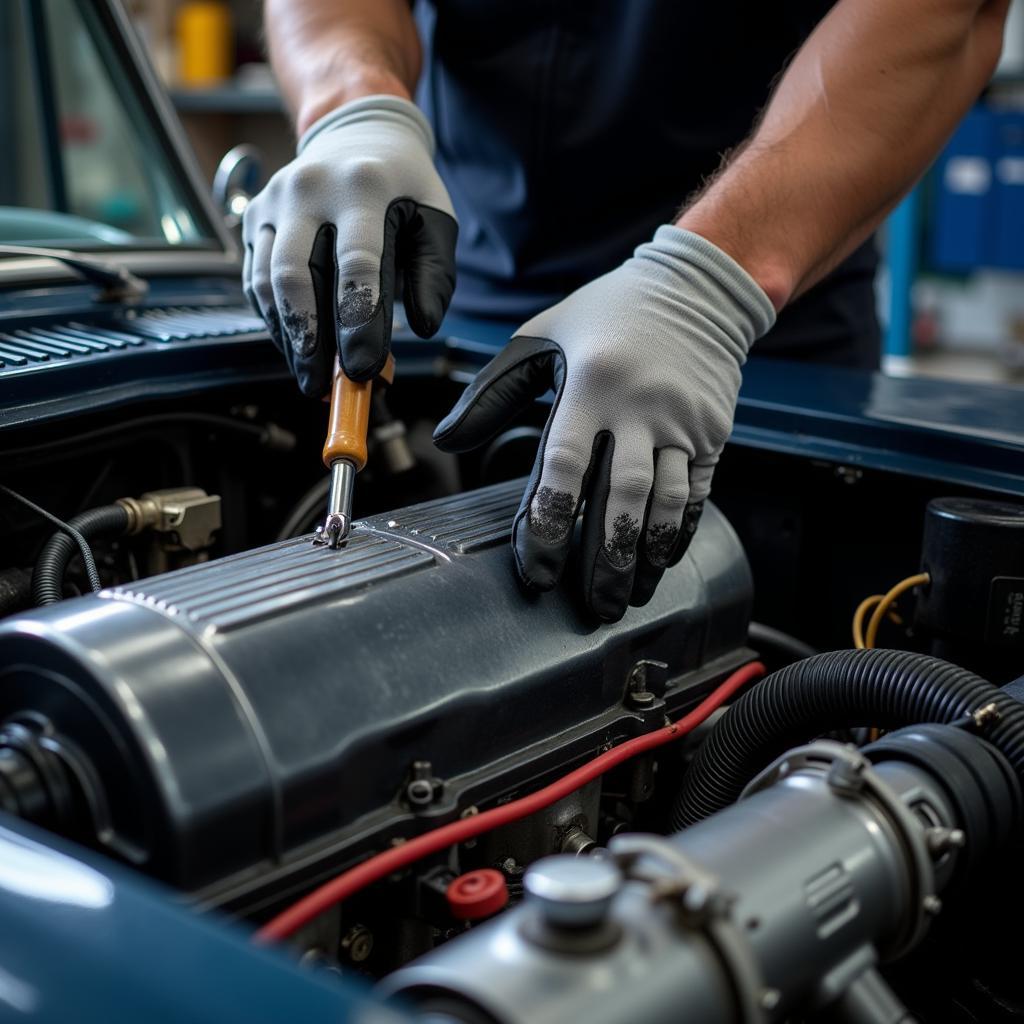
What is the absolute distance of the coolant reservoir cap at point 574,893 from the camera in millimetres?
488

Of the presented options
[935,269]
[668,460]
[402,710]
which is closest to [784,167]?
[668,460]

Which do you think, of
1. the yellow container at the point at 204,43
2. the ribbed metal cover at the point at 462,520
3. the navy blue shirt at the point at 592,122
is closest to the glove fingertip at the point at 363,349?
the ribbed metal cover at the point at 462,520

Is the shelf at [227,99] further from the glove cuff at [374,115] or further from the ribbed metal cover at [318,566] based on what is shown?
the ribbed metal cover at [318,566]

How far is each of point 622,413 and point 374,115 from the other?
49 cm

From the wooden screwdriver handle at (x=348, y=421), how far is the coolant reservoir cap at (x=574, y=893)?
45 centimetres

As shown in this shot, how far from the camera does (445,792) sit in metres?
0.71

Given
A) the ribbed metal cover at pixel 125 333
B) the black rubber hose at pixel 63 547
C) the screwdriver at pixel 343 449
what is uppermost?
the ribbed metal cover at pixel 125 333

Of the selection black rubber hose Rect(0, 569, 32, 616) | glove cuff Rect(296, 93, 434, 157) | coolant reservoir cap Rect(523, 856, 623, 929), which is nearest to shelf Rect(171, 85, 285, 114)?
glove cuff Rect(296, 93, 434, 157)

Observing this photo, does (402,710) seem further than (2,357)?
No

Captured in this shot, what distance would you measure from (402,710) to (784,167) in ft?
2.15

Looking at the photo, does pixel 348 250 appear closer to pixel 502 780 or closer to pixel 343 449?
pixel 343 449

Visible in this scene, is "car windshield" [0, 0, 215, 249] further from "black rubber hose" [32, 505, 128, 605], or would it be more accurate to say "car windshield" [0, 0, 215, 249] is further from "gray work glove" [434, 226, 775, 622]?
"gray work glove" [434, 226, 775, 622]

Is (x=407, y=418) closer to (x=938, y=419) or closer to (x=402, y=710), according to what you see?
(x=938, y=419)

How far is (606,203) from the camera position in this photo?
1.48 m
